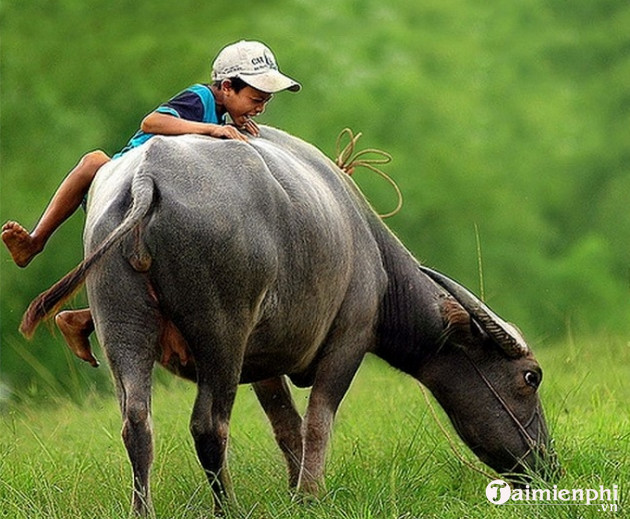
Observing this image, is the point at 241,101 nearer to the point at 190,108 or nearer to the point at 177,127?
the point at 190,108

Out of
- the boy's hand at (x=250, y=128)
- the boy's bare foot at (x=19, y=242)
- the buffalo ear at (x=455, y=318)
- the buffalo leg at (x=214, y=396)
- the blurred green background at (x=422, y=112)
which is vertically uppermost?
the boy's hand at (x=250, y=128)

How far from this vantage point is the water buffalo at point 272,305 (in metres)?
5.39

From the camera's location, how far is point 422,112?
25.0 metres

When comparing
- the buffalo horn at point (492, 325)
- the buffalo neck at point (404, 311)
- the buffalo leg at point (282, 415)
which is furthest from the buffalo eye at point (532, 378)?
the buffalo leg at point (282, 415)

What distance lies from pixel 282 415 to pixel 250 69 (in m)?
1.84

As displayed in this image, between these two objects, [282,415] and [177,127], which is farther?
[282,415]

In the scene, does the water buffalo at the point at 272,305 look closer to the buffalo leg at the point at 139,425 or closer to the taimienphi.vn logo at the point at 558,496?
the buffalo leg at the point at 139,425

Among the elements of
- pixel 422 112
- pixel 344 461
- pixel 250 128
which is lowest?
pixel 422 112

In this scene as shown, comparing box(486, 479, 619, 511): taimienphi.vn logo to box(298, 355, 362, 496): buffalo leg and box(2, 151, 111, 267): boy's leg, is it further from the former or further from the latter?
box(2, 151, 111, 267): boy's leg

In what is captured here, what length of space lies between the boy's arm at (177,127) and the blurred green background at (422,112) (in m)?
10.9

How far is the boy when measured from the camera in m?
6.07

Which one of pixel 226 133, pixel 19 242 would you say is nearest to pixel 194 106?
pixel 226 133

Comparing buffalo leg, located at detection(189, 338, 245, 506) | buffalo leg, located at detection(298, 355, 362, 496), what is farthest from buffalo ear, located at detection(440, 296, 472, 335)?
buffalo leg, located at detection(189, 338, 245, 506)

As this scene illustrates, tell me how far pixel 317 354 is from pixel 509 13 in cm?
2334
